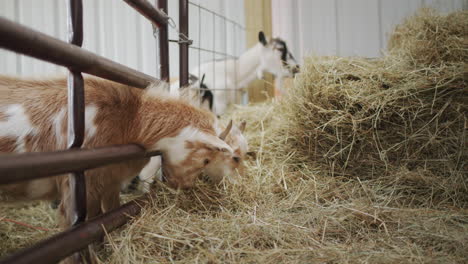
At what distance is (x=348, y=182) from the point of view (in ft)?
7.56

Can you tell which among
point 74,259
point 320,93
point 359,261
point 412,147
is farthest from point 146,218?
point 412,147

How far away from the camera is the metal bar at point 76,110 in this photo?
1307 mm

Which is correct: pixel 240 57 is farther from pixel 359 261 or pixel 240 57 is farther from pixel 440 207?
pixel 359 261

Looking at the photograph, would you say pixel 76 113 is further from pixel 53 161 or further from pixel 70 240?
pixel 70 240

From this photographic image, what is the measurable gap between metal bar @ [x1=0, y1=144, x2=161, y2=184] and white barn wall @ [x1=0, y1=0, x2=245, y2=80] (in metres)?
3.99

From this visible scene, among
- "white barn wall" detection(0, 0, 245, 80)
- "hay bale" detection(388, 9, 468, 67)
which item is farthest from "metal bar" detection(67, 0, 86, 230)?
"white barn wall" detection(0, 0, 245, 80)

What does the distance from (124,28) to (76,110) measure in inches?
175

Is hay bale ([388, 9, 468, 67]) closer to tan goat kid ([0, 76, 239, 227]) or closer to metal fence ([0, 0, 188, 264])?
tan goat kid ([0, 76, 239, 227])

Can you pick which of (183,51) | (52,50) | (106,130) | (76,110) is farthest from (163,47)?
(52,50)

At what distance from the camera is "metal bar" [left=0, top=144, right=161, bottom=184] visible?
86 centimetres

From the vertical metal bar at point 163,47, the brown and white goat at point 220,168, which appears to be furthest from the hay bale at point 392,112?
the vertical metal bar at point 163,47

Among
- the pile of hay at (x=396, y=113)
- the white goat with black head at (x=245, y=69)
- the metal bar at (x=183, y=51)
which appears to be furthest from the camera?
the white goat with black head at (x=245, y=69)

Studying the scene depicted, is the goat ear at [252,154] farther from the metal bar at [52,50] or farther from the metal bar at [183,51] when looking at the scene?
the metal bar at [52,50]

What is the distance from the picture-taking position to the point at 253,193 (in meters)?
2.19
